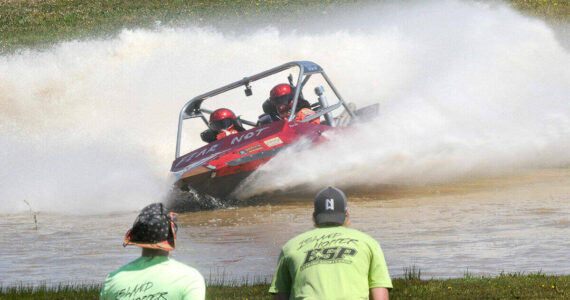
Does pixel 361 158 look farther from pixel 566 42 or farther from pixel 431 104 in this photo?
pixel 566 42

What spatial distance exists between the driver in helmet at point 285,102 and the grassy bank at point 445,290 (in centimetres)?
676

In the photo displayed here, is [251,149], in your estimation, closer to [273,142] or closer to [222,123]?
[273,142]

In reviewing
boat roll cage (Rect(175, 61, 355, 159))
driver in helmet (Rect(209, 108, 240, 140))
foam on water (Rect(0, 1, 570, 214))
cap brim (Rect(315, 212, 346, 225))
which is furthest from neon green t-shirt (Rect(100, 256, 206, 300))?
driver in helmet (Rect(209, 108, 240, 140))

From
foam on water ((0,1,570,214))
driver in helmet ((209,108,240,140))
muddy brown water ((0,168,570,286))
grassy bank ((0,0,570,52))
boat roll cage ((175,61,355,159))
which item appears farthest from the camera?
grassy bank ((0,0,570,52))

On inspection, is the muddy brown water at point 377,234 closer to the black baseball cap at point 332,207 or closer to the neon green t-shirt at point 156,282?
the black baseball cap at point 332,207

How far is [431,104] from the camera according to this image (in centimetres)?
1705

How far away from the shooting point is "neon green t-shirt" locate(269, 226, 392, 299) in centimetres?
344

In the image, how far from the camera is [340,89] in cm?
2734

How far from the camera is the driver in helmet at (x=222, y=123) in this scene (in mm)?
13930

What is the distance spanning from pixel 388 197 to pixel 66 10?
33.5 metres

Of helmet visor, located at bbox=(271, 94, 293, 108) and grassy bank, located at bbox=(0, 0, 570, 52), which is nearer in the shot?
helmet visor, located at bbox=(271, 94, 293, 108)

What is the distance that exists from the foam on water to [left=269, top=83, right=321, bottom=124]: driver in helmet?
2.23 ft

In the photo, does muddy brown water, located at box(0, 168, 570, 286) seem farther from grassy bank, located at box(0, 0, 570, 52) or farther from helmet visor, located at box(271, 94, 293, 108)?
grassy bank, located at box(0, 0, 570, 52)

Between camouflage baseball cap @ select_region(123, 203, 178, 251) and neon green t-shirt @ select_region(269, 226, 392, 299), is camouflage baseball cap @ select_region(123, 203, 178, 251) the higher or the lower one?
the higher one
